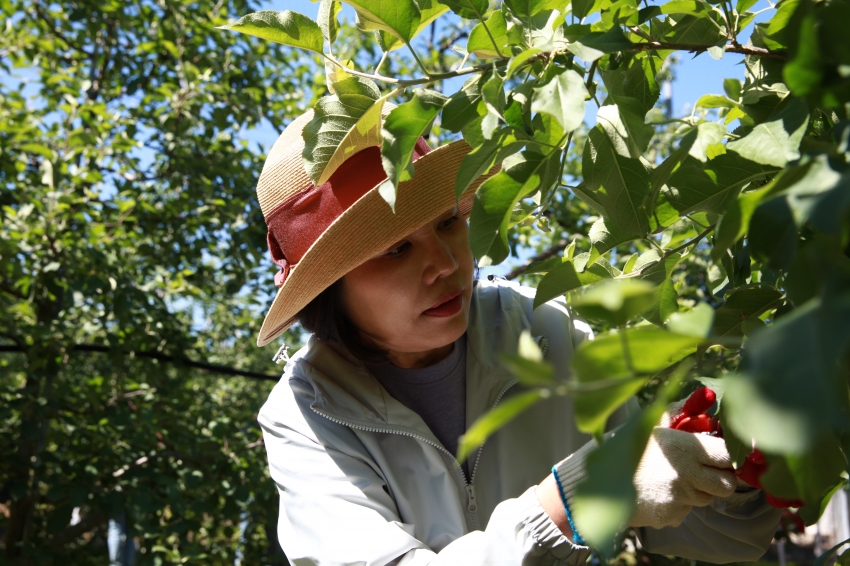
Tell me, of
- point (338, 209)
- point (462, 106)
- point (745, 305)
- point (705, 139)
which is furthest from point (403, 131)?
point (338, 209)

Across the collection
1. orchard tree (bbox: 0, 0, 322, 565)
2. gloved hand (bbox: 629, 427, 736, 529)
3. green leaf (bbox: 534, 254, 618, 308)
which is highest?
orchard tree (bbox: 0, 0, 322, 565)

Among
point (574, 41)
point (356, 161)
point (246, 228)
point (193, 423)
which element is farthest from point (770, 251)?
point (193, 423)

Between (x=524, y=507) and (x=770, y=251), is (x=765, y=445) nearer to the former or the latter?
(x=770, y=251)

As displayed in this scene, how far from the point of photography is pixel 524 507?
1.19m

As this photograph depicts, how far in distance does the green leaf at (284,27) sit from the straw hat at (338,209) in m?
0.43

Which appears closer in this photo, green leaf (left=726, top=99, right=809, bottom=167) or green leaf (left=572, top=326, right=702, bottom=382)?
green leaf (left=572, top=326, right=702, bottom=382)

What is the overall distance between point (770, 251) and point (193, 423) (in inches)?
160

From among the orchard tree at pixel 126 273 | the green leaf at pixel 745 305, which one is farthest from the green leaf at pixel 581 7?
the orchard tree at pixel 126 273

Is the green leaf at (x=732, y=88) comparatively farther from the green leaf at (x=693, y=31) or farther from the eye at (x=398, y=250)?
the eye at (x=398, y=250)

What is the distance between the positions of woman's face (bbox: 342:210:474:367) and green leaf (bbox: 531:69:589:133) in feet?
2.59

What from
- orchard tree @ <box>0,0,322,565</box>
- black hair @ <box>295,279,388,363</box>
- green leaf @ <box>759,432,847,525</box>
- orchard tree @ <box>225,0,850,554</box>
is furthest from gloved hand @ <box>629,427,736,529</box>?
orchard tree @ <box>0,0,322,565</box>

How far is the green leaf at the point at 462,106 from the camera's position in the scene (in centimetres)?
79

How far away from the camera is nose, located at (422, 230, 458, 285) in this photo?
4.76 feet

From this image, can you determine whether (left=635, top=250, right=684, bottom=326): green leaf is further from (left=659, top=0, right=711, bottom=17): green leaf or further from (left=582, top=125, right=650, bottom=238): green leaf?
(left=659, top=0, right=711, bottom=17): green leaf
